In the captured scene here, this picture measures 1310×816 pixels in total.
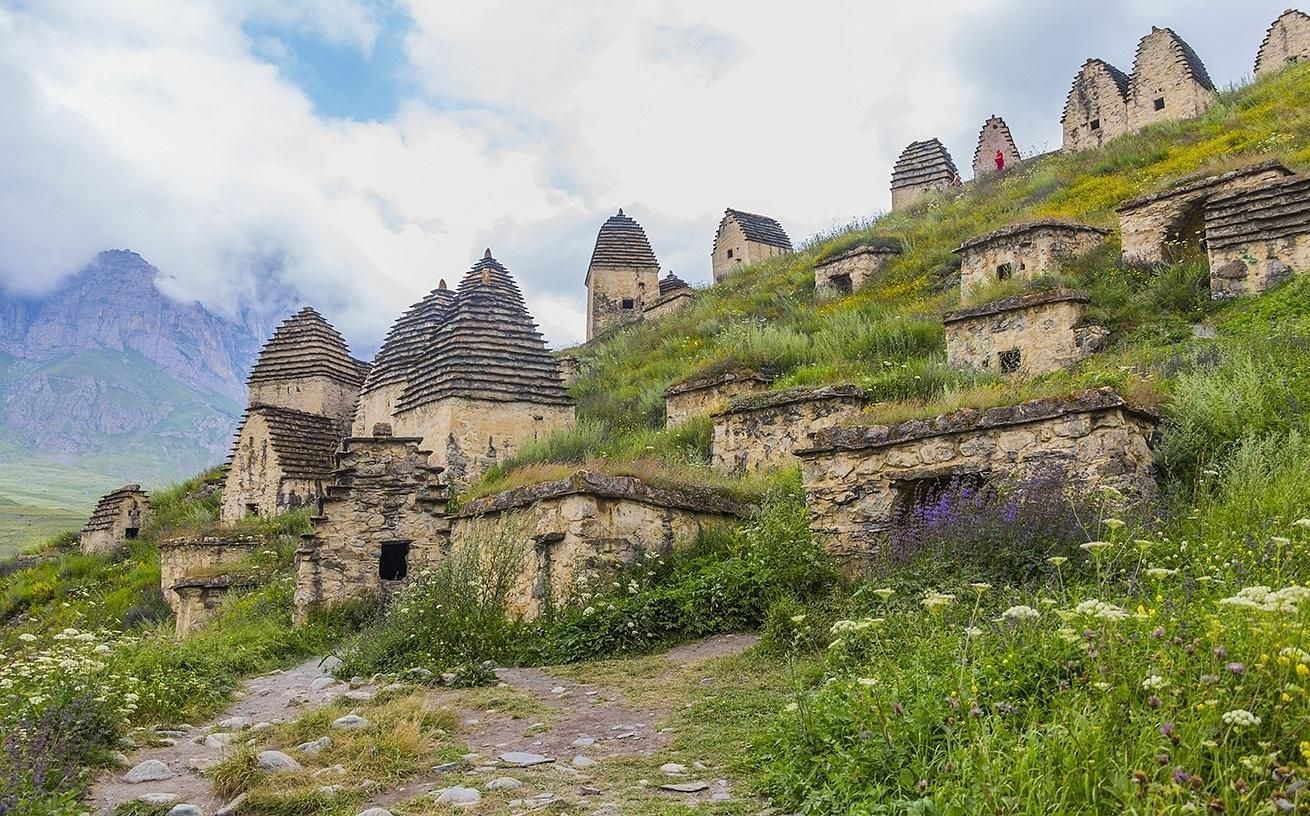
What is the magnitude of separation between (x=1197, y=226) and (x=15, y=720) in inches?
720

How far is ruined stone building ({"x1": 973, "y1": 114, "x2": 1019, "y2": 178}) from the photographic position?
43.3m

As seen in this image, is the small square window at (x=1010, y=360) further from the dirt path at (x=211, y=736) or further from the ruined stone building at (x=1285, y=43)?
the ruined stone building at (x=1285, y=43)

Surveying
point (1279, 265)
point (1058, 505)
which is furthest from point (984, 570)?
point (1279, 265)

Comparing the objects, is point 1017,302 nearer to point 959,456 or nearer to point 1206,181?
point 1206,181


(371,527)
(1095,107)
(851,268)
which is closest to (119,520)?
(371,527)

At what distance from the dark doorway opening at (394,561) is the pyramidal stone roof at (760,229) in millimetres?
32834

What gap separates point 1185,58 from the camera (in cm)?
3356

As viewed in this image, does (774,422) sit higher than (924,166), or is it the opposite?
(924,166)

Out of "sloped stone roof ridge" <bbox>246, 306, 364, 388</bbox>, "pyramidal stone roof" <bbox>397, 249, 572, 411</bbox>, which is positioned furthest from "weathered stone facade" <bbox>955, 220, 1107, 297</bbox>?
"sloped stone roof ridge" <bbox>246, 306, 364, 388</bbox>

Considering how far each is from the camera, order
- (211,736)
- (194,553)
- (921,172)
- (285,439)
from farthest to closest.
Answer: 1. (921,172)
2. (285,439)
3. (194,553)
4. (211,736)

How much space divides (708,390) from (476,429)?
448 cm

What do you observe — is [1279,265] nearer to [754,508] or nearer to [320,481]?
[754,508]

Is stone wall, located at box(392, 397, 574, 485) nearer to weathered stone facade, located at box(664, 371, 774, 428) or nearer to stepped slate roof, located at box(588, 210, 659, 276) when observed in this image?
weathered stone facade, located at box(664, 371, 774, 428)

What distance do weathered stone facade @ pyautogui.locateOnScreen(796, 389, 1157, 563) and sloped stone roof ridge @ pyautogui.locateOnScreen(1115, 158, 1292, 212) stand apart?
411 inches
